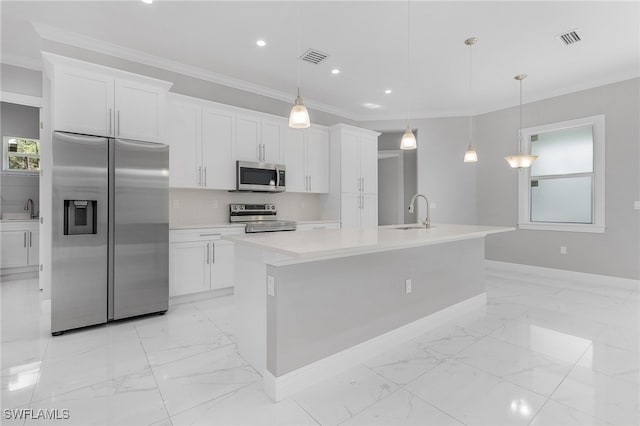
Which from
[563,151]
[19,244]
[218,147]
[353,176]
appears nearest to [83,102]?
[218,147]

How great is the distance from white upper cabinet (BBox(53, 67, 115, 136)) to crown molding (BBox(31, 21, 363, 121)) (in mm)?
738

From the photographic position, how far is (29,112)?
5438 mm

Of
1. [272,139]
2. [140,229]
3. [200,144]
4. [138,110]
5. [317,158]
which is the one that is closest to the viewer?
[140,229]

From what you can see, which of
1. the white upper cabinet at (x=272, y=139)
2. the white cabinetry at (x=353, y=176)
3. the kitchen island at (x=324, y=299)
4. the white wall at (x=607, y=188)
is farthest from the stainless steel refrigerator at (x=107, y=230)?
the white wall at (x=607, y=188)

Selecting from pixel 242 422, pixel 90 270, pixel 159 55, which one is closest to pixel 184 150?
pixel 159 55

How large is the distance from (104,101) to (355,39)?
2.65 meters

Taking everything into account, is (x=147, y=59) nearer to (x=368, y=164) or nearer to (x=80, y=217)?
(x=80, y=217)

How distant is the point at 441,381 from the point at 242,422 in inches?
49.5

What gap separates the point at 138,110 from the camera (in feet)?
10.5

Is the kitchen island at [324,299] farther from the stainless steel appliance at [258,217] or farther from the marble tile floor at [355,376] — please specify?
the stainless steel appliance at [258,217]

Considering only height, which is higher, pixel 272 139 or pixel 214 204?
pixel 272 139

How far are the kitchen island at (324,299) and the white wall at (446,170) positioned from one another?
311cm

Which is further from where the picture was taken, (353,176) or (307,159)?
(353,176)

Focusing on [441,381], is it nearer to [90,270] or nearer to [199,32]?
[90,270]
